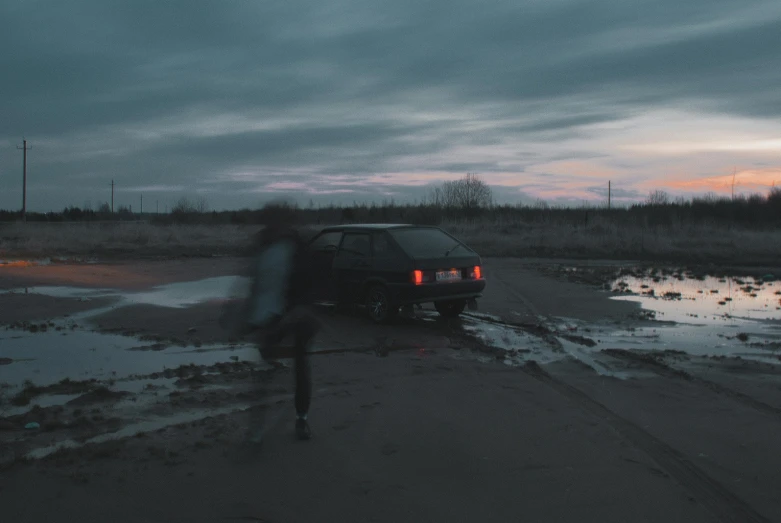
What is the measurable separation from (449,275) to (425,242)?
0.71 meters

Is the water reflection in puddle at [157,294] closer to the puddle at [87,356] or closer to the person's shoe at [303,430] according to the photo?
the puddle at [87,356]

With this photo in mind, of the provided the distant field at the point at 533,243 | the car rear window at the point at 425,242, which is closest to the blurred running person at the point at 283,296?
the car rear window at the point at 425,242

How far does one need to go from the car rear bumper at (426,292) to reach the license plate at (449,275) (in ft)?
0.32

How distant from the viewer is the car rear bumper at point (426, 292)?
406 inches

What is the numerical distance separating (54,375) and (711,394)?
6749mm

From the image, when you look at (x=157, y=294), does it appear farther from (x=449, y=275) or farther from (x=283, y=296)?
(x=283, y=296)

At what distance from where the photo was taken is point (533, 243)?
35844 mm

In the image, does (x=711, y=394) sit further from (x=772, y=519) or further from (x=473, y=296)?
(x=473, y=296)

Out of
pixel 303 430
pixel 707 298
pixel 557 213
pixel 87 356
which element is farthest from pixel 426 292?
pixel 557 213

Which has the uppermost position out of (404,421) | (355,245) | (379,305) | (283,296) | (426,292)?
(355,245)

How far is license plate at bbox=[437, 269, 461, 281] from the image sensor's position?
35.0 ft

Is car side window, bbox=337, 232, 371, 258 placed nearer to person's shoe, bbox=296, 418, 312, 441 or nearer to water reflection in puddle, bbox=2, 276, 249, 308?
water reflection in puddle, bbox=2, 276, 249, 308

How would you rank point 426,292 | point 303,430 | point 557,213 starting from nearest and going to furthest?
point 303,430 < point 426,292 < point 557,213

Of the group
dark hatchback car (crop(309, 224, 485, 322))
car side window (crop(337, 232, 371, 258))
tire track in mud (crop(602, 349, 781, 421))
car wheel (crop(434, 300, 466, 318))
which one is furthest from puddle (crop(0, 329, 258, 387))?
tire track in mud (crop(602, 349, 781, 421))
